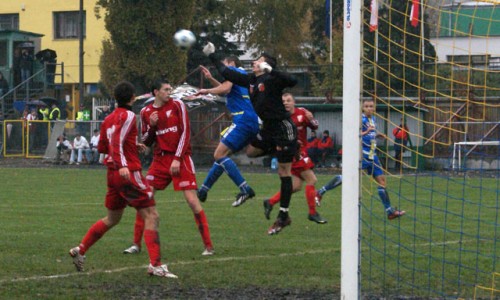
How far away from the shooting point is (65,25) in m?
59.3

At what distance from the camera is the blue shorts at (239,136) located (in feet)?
46.1

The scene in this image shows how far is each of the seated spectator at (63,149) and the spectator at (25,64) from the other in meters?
11.1

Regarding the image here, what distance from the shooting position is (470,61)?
10062mm

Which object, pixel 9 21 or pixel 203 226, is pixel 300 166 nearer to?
pixel 203 226

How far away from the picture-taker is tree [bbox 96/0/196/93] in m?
43.2

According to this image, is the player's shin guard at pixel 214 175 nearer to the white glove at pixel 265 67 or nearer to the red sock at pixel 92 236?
the white glove at pixel 265 67

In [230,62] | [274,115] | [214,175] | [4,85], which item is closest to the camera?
[274,115]

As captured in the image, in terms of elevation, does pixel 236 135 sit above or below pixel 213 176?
above

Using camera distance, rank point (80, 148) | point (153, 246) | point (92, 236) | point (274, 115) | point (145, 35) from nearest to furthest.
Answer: point (153, 246) → point (92, 236) → point (274, 115) → point (80, 148) → point (145, 35)

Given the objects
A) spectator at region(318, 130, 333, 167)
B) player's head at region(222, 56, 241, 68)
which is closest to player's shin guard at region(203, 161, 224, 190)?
player's head at region(222, 56, 241, 68)

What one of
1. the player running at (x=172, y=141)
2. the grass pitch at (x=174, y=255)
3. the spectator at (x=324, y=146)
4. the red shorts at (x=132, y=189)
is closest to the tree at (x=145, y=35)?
the spectator at (x=324, y=146)

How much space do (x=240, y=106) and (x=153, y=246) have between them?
456 centimetres

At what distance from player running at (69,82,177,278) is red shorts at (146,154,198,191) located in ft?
3.91

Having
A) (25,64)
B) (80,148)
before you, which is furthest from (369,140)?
(25,64)
